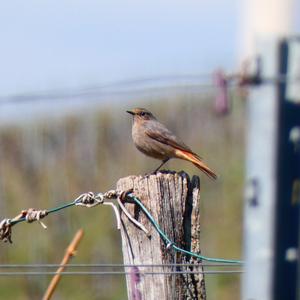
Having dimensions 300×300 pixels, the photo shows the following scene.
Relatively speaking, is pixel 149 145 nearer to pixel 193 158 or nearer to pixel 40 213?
pixel 193 158

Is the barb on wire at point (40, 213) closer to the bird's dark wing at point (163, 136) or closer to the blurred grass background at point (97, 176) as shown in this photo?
the bird's dark wing at point (163, 136)

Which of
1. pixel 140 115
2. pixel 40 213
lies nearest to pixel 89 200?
pixel 40 213

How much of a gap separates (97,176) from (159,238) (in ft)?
32.0

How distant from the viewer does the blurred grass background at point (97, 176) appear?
46.1ft

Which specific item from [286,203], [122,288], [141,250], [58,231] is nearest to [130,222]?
[141,250]

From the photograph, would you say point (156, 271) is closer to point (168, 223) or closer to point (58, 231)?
point (168, 223)

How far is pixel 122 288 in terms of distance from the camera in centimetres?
1376

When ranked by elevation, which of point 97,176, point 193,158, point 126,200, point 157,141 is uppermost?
point 126,200

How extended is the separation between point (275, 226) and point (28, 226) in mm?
10839

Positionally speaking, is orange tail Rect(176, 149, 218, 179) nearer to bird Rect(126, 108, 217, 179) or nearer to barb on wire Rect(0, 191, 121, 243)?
bird Rect(126, 108, 217, 179)

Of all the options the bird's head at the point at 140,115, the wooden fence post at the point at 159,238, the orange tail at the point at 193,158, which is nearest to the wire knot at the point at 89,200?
the wooden fence post at the point at 159,238

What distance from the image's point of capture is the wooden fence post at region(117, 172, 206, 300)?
216 inches

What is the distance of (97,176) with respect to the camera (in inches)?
599

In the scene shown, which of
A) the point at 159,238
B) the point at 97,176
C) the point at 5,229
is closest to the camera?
the point at 159,238
